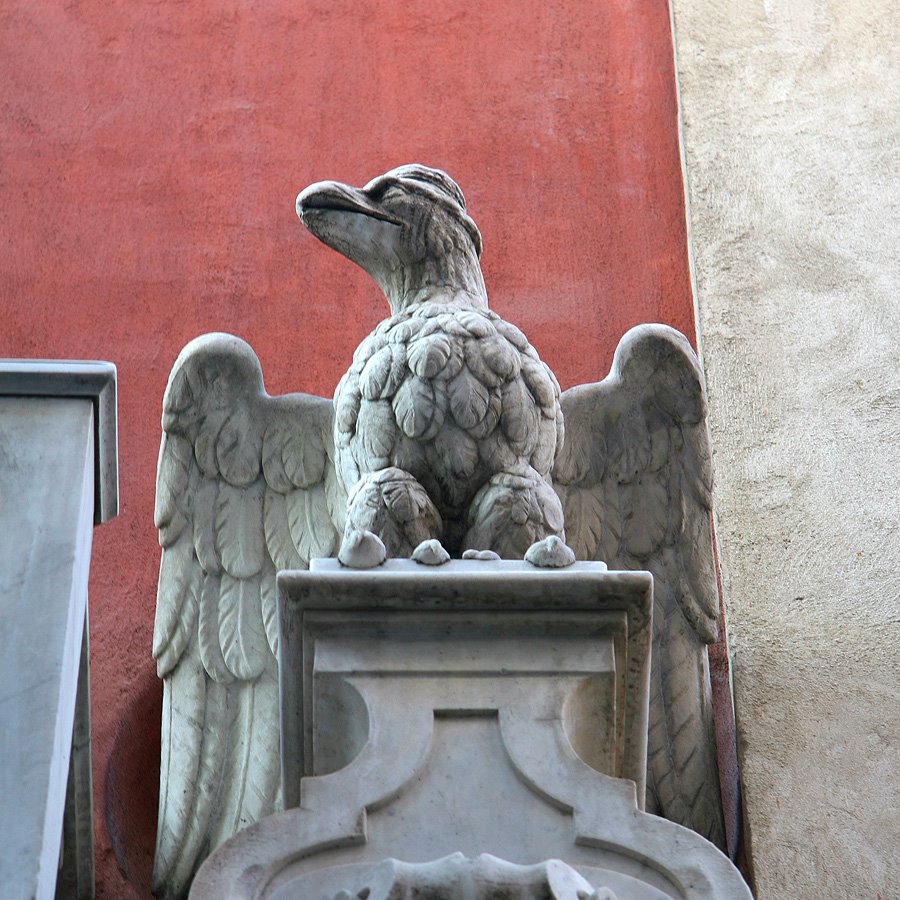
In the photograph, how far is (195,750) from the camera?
3484mm

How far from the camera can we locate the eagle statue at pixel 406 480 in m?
3.35

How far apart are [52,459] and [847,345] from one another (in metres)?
2.26

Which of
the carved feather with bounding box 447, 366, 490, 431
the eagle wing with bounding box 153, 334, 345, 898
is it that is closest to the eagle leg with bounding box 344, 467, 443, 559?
the carved feather with bounding box 447, 366, 490, 431

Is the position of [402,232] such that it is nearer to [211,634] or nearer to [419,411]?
[419,411]

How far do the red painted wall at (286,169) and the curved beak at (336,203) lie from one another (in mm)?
909

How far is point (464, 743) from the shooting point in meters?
2.65

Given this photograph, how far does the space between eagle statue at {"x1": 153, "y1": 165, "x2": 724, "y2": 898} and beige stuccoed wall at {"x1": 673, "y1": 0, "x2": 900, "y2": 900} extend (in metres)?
0.31

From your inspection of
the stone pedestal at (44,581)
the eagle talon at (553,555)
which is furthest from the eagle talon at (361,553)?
the stone pedestal at (44,581)

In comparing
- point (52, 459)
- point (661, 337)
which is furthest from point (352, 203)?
point (52, 459)

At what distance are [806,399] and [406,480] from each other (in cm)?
137

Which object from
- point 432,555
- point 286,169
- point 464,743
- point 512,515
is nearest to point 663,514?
point 512,515

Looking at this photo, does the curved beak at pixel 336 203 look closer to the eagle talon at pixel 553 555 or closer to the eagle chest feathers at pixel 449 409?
the eagle chest feathers at pixel 449 409

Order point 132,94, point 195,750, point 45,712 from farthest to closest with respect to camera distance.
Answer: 1. point 132,94
2. point 195,750
3. point 45,712

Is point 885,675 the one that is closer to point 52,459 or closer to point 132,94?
point 52,459
